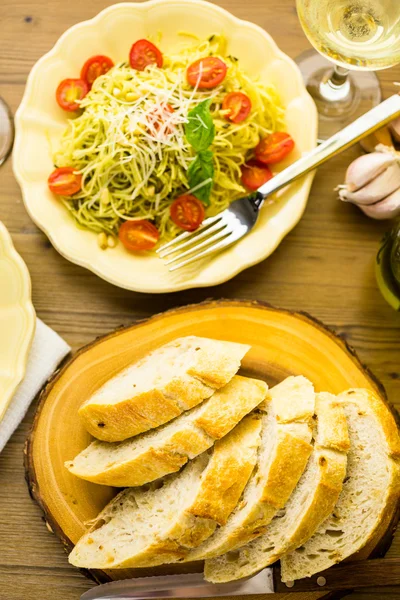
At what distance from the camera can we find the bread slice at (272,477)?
2.55 m

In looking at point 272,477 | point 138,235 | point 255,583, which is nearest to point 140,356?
point 138,235

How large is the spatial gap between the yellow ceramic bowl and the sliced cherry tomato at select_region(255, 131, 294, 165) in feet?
0.19

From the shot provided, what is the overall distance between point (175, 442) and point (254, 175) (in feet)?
4.89

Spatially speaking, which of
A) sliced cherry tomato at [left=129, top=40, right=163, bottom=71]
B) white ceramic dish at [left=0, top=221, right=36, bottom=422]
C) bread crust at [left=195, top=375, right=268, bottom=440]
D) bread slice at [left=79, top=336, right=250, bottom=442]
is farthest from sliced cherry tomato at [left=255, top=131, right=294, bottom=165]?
white ceramic dish at [left=0, top=221, right=36, bottom=422]

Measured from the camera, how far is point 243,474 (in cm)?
258

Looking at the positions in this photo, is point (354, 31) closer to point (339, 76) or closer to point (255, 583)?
Answer: point (339, 76)

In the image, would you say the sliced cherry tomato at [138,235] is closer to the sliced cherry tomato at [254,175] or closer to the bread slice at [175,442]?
the sliced cherry tomato at [254,175]

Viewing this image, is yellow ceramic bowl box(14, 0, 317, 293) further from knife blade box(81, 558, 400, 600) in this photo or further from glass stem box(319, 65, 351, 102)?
knife blade box(81, 558, 400, 600)

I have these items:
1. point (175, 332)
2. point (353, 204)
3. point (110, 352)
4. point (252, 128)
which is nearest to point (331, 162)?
point (353, 204)

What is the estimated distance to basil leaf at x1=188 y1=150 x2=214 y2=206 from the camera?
3.15 metres

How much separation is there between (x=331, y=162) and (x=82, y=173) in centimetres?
131

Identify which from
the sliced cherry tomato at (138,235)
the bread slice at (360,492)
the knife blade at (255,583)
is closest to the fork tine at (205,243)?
the sliced cherry tomato at (138,235)

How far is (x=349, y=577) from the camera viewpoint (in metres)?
2.70

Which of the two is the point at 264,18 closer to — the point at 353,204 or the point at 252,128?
the point at 252,128
